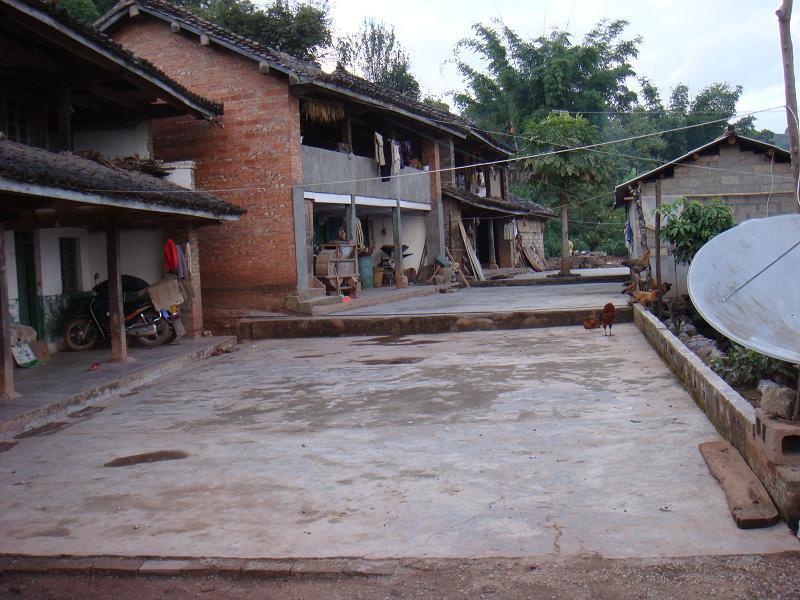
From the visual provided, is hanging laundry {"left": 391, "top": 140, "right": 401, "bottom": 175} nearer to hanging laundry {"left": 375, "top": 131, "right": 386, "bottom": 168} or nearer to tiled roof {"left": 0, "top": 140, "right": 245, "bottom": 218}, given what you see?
hanging laundry {"left": 375, "top": 131, "right": 386, "bottom": 168}

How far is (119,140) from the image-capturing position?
45.6ft

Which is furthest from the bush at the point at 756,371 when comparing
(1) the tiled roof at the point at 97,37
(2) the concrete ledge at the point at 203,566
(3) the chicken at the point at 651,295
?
(1) the tiled roof at the point at 97,37

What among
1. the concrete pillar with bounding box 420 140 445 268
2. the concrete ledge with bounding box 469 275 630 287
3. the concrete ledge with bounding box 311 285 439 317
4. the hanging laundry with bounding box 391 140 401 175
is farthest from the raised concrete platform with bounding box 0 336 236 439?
the concrete ledge with bounding box 469 275 630 287

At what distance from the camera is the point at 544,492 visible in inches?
186

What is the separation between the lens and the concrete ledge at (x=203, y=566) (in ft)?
12.3

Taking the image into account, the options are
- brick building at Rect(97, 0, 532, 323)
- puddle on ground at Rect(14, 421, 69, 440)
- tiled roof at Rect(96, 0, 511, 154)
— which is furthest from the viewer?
brick building at Rect(97, 0, 532, 323)

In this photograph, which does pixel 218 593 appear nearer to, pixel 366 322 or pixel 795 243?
pixel 795 243

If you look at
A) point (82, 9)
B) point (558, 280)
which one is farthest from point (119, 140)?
point (558, 280)

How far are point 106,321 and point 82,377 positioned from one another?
2.98 meters

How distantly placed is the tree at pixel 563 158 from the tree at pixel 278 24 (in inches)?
395

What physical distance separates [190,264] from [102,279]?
5.16 feet

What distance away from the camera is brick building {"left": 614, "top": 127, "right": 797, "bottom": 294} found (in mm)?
15547

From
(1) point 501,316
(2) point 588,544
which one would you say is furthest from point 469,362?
(2) point 588,544

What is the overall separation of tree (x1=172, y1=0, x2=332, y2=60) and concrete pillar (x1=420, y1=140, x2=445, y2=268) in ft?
26.9
